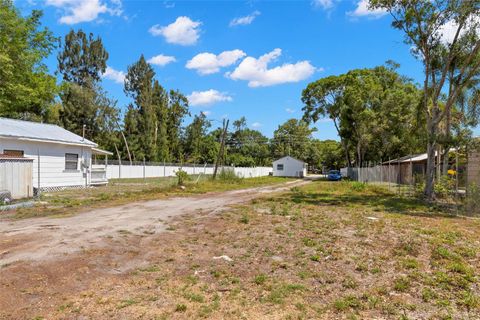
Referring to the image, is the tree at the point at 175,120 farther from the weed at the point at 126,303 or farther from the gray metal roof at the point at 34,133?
the weed at the point at 126,303

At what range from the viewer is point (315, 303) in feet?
12.2

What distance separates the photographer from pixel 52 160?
56.0ft

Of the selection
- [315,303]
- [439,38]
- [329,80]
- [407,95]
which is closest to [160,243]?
[315,303]

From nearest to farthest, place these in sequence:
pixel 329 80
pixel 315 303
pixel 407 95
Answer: pixel 315 303, pixel 407 95, pixel 329 80

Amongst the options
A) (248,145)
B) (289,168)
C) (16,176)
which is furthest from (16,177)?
(248,145)

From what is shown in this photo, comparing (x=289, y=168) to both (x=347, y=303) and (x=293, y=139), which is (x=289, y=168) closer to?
(x=293, y=139)

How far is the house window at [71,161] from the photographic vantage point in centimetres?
1800

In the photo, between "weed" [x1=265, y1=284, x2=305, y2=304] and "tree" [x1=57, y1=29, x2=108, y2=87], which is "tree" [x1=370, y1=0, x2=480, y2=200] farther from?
"tree" [x1=57, y1=29, x2=108, y2=87]

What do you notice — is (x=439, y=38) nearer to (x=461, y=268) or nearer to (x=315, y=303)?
(x=461, y=268)

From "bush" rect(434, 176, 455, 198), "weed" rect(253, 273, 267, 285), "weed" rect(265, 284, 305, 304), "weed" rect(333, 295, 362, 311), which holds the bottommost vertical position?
"weed" rect(333, 295, 362, 311)

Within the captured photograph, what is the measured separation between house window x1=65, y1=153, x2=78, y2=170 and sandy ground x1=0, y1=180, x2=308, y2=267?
341 inches

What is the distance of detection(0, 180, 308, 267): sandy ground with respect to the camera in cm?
538

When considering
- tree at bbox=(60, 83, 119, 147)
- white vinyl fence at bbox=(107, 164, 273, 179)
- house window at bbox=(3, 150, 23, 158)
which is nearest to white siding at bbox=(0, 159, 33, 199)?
house window at bbox=(3, 150, 23, 158)

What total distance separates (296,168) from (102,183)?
37462 millimetres
